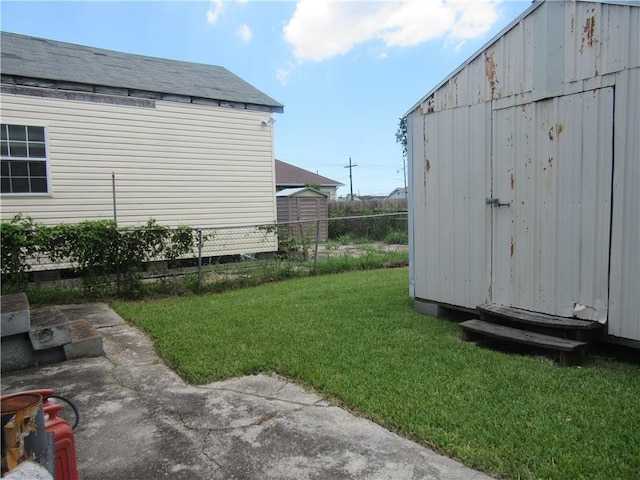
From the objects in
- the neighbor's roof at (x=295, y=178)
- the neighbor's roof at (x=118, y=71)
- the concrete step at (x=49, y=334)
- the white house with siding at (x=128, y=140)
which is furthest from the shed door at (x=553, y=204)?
the neighbor's roof at (x=295, y=178)

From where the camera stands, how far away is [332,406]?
10.6 ft

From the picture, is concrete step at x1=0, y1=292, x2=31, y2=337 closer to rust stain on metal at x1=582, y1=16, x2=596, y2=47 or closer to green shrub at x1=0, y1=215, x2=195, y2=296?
green shrub at x1=0, y1=215, x2=195, y2=296

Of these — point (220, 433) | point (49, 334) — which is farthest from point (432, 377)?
point (49, 334)

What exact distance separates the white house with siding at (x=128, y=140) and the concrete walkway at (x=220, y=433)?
604 centimetres

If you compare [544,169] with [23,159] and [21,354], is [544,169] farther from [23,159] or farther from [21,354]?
[23,159]

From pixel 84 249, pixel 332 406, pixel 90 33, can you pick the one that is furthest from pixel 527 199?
pixel 90 33

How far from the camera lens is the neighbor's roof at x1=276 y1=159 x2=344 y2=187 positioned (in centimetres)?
2969

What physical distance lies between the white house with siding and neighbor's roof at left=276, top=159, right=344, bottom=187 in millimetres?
17175

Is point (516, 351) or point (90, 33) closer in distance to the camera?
point (516, 351)

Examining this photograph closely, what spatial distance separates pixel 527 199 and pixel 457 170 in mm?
936

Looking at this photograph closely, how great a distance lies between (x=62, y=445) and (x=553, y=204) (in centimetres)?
408

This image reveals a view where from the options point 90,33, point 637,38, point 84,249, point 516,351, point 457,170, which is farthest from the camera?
point 90,33

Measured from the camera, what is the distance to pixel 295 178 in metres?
30.8

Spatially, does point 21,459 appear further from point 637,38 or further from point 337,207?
point 337,207
